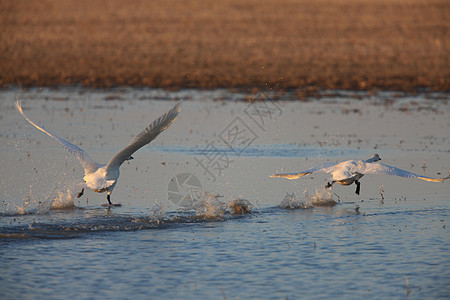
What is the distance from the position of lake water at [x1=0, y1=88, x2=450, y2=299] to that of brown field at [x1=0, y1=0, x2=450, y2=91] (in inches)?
354

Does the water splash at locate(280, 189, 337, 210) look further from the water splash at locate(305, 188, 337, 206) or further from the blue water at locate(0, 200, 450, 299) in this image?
the blue water at locate(0, 200, 450, 299)

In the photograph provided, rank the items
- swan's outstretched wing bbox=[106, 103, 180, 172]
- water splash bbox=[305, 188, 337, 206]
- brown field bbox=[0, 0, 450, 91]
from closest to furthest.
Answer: swan's outstretched wing bbox=[106, 103, 180, 172], water splash bbox=[305, 188, 337, 206], brown field bbox=[0, 0, 450, 91]

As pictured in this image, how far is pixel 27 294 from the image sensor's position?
8258 mm

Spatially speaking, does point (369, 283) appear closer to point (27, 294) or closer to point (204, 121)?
point (27, 294)

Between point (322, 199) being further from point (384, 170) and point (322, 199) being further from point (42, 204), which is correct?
point (42, 204)

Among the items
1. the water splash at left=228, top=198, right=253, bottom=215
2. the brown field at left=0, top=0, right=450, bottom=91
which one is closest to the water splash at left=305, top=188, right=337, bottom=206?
the water splash at left=228, top=198, right=253, bottom=215

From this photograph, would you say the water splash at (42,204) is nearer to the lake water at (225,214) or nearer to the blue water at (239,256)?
the lake water at (225,214)

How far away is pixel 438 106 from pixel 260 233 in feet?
45.8

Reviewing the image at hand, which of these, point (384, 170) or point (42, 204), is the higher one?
point (384, 170)

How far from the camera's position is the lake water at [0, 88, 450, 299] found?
28.7 ft

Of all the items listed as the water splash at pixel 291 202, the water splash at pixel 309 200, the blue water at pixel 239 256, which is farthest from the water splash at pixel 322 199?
the blue water at pixel 239 256

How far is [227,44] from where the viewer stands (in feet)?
139

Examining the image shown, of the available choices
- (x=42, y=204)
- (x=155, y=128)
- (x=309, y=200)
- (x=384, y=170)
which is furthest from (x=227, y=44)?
(x=155, y=128)

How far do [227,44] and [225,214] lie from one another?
31022 millimetres
